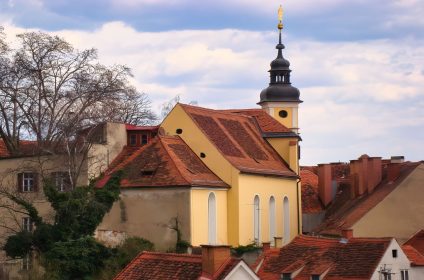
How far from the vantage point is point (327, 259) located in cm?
5091

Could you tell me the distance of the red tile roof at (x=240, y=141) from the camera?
63.3m

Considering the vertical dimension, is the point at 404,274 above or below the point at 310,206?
below

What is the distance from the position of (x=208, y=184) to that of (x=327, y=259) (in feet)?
33.4

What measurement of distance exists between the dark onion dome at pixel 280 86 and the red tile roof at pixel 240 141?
32.9m

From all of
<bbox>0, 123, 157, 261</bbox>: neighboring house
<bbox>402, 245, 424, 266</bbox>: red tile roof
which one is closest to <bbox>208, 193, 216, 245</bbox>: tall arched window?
<bbox>0, 123, 157, 261</bbox>: neighboring house

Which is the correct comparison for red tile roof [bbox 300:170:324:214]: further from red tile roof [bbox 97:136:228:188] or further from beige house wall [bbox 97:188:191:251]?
beige house wall [bbox 97:188:191:251]

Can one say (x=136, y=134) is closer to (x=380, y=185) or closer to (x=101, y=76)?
(x=101, y=76)

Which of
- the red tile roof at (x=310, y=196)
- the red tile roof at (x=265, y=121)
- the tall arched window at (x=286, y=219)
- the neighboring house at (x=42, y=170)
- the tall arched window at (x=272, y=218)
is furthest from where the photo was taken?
the red tile roof at (x=310, y=196)

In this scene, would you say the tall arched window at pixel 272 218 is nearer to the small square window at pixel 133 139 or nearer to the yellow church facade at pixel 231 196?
the yellow church facade at pixel 231 196

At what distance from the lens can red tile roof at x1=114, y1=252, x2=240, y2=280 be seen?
40969 millimetres

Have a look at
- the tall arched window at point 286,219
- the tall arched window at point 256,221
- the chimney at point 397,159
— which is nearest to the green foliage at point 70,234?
the tall arched window at point 256,221

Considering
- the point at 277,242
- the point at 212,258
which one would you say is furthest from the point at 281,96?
the point at 212,258

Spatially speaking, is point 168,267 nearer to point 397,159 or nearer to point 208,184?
point 208,184

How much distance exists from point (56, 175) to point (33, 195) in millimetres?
1950
